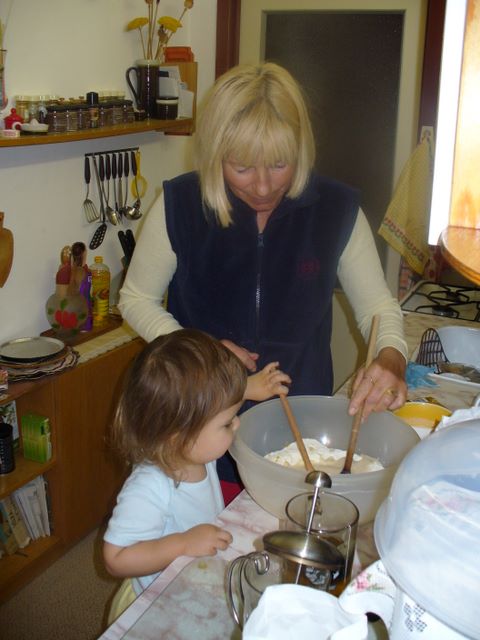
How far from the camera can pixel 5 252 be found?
2252 mm

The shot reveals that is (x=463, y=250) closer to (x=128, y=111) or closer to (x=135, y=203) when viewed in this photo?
(x=128, y=111)

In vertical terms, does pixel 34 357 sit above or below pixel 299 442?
below

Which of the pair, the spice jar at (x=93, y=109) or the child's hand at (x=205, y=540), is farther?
the spice jar at (x=93, y=109)

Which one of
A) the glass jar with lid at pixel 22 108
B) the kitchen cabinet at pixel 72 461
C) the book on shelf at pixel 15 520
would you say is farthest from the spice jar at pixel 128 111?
the book on shelf at pixel 15 520

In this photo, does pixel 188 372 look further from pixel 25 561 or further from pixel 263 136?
pixel 25 561

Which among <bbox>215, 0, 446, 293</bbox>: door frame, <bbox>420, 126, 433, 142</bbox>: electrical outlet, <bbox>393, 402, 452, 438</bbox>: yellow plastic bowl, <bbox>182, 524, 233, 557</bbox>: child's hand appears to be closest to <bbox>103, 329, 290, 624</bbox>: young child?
<bbox>182, 524, 233, 557</bbox>: child's hand

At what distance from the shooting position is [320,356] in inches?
63.1

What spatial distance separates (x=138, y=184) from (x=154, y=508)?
212cm

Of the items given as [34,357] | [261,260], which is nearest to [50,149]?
[34,357]

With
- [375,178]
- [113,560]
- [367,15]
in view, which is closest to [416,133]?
[375,178]

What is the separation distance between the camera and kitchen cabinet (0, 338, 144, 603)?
2.31 meters

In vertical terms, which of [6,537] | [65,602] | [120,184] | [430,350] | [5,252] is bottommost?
[65,602]

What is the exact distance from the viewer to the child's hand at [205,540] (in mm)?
1000

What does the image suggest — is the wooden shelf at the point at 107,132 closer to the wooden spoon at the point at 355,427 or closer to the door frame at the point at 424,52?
the door frame at the point at 424,52
